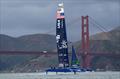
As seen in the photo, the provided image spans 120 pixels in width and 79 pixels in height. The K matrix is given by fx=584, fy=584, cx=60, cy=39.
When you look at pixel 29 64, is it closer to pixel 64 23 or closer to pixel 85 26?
pixel 85 26

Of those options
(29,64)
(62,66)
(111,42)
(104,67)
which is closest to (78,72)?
(62,66)

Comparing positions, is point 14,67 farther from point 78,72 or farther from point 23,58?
point 78,72

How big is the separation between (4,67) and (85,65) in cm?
4864

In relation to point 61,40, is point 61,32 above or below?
above

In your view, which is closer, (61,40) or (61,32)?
(61,32)

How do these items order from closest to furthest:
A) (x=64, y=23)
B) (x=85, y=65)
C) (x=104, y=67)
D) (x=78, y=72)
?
(x=64, y=23), (x=78, y=72), (x=85, y=65), (x=104, y=67)

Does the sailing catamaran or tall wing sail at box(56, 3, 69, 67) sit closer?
tall wing sail at box(56, 3, 69, 67)

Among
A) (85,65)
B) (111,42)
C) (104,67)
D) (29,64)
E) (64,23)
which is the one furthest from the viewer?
(111,42)

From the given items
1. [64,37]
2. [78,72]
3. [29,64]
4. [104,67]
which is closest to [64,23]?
[64,37]

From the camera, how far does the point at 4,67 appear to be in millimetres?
145000

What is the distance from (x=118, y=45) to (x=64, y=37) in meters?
84.1

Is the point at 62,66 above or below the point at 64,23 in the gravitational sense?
below

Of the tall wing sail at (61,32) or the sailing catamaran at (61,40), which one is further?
the sailing catamaran at (61,40)

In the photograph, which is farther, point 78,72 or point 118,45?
point 118,45
